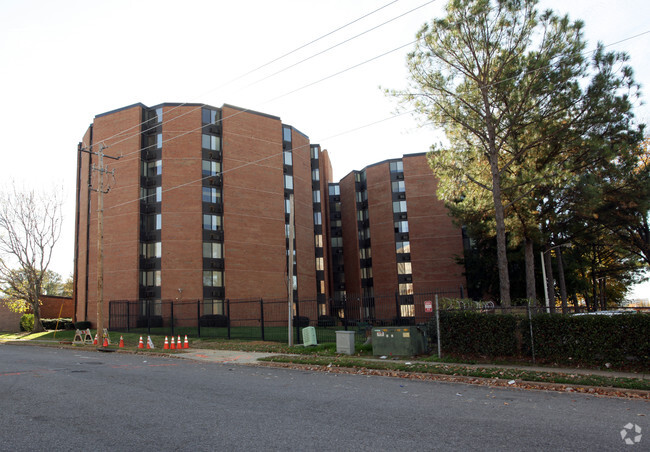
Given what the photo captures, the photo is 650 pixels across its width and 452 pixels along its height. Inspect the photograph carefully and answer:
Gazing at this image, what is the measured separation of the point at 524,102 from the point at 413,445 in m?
17.7

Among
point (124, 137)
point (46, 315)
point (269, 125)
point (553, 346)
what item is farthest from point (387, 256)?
point (553, 346)

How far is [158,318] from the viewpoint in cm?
3809

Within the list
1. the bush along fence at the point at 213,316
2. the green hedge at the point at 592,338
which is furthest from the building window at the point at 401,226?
the green hedge at the point at 592,338

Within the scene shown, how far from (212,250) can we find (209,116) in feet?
43.8

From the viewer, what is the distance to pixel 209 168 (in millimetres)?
44312

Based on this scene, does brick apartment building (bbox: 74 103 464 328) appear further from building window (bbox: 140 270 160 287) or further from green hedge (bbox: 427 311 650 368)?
green hedge (bbox: 427 311 650 368)

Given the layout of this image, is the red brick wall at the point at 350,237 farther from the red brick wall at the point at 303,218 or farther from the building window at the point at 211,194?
the building window at the point at 211,194

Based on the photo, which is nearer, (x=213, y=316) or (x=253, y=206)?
(x=213, y=316)

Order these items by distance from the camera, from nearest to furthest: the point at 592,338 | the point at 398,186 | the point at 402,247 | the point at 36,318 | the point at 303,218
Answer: the point at 592,338 < the point at 36,318 < the point at 303,218 < the point at 402,247 < the point at 398,186

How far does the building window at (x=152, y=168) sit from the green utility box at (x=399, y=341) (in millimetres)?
33605

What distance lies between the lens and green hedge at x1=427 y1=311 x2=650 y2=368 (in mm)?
11422

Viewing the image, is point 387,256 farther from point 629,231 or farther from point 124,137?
point 124,137

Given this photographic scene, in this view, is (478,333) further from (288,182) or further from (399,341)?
(288,182)

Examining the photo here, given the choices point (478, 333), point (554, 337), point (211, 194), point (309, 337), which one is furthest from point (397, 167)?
point (554, 337)
